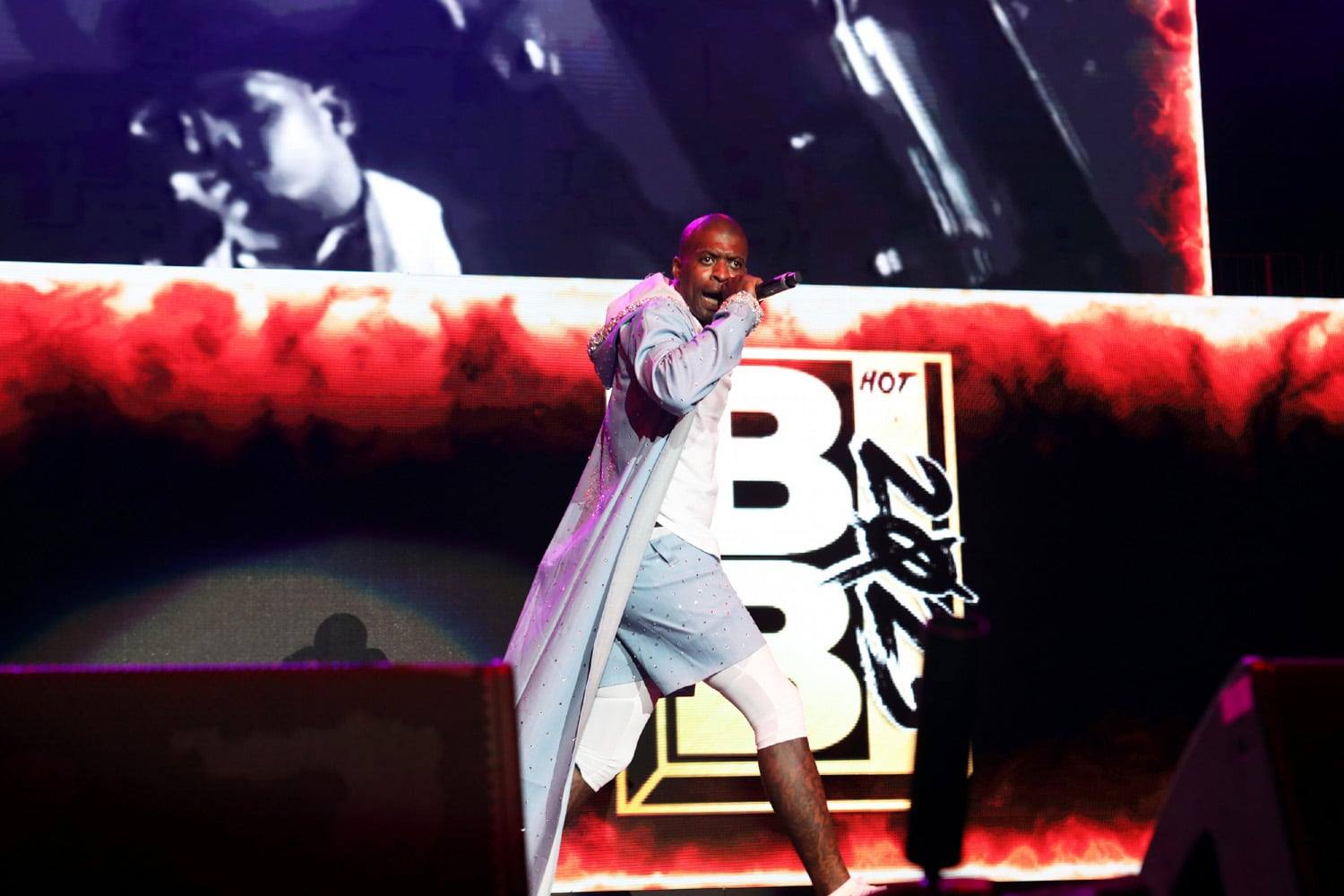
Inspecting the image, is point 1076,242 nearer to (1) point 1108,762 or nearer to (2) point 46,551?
(1) point 1108,762

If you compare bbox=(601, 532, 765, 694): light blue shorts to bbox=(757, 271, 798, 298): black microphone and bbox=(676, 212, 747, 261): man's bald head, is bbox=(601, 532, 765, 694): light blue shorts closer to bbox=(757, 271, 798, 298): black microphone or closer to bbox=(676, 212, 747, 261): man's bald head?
bbox=(757, 271, 798, 298): black microphone

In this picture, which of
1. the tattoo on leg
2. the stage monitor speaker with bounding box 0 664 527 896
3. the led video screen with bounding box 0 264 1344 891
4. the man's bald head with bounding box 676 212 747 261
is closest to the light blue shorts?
the tattoo on leg

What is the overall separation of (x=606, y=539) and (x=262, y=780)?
151cm

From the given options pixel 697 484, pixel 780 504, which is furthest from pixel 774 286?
pixel 780 504

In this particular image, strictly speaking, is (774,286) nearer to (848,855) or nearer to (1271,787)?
(1271,787)

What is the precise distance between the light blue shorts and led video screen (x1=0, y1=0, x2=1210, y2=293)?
1.38 meters

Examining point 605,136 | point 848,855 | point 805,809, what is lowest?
point 848,855

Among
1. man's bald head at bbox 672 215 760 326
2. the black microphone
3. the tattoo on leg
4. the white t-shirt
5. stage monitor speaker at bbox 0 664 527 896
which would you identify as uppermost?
man's bald head at bbox 672 215 760 326

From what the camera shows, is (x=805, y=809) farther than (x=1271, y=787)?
Yes

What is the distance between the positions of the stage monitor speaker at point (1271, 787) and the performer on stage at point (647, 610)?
134 cm

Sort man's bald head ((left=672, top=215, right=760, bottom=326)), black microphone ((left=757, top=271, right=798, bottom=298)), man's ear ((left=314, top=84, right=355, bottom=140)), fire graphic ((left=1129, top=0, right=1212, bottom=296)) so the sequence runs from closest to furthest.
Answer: black microphone ((left=757, top=271, right=798, bottom=298)) → man's bald head ((left=672, top=215, right=760, bottom=326)) → man's ear ((left=314, top=84, right=355, bottom=140)) → fire graphic ((left=1129, top=0, right=1212, bottom=296))

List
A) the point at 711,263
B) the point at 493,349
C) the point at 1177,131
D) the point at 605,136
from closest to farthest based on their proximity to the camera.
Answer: the point at 711,263
the point at 493,349
the point at 605,136
the point at 1177,131

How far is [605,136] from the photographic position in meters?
3.87

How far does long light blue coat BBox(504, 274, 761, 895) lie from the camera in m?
2.53
